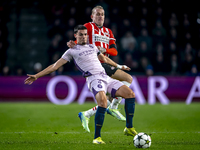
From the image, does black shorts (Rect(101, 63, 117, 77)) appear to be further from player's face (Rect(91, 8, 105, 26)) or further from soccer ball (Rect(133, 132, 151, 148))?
soccer ball (Rect(133, 132, 151, 148))

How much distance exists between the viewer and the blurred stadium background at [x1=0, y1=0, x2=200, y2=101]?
44.7 feet

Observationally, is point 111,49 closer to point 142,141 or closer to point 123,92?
point 123,92

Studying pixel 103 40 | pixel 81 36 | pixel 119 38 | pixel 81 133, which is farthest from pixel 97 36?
pixel 119 38

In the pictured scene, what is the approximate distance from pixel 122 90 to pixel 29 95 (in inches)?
349

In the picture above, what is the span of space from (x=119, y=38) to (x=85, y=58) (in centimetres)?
969

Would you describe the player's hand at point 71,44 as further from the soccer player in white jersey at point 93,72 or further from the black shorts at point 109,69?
the black shorts at point 109,69

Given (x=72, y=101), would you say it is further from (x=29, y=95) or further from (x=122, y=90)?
(x=122, y=90)

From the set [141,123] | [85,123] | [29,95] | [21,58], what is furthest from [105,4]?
[85,123]

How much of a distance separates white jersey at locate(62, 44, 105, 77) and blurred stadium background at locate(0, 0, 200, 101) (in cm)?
805

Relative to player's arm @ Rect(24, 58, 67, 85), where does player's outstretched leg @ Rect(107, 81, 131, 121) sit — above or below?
below

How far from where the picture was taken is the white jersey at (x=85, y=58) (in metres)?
5.34

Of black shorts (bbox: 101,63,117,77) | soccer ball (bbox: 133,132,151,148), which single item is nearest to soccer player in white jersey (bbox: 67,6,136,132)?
black shorts (bbox: 101,63,117,77)

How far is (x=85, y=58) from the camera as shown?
212 inches

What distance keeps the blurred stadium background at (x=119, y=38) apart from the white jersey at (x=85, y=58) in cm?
805
